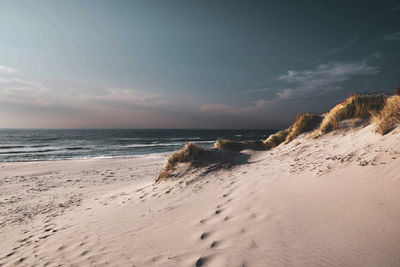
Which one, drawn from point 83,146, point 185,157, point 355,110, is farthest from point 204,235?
point 83,146

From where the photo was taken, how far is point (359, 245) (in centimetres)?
192

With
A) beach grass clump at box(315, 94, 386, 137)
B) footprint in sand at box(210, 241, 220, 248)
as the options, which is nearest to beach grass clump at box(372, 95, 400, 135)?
beach grass clump at box(315, 94, 386, 137)

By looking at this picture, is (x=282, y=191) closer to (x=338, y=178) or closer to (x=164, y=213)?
(x=338, y=178)

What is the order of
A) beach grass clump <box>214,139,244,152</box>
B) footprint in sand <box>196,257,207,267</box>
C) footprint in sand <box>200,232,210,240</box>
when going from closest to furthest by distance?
footprint in sand <box>196,257,207,267</box>, footprint in sand <box>200,232,210,240</box>, beach grass clump <box>214,139,244,152</box>

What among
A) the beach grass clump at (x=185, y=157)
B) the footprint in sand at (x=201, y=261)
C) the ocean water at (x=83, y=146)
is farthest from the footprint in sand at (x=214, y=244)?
the ocean water at (x=83, y=146)

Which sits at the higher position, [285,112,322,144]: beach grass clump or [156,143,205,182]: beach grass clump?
[285,112,322,144]: beach grass clump

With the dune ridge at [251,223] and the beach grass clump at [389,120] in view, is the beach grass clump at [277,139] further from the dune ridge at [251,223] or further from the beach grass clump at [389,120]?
the beach grass clump at [389,120]

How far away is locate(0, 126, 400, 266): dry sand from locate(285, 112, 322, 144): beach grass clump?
4.60m

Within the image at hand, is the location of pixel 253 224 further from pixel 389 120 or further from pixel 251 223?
pixel 389 120

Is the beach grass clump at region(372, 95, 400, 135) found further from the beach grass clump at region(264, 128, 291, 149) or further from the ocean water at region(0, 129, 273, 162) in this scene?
the ocean water at region(0, 129, 273, 162)

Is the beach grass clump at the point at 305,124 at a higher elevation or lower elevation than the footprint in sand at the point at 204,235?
higher

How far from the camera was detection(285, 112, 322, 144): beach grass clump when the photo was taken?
33.6 feet

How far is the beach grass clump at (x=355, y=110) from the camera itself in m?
7.37

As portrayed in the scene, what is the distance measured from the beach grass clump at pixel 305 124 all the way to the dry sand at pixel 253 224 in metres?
4.60
